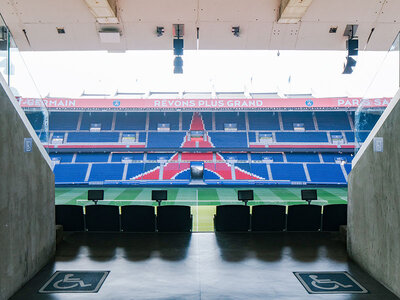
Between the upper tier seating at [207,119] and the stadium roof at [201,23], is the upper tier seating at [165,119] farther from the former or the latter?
the stadium roof at [201,23]

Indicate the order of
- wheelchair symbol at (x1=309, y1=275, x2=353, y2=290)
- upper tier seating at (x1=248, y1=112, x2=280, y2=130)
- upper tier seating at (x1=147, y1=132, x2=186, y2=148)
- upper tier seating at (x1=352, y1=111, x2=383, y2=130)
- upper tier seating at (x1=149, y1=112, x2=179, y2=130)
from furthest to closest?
upper tier seating at (x1=149, y1=112, x2=179, y2=130), upper tier seating at (x1=248, y1=112, x2=280, y2=130), upper tier seating at (x1=147, y1=132, x2=186, y2=148), upper tier seating at (x1=352, y1=111, x2=383, y2=130), wheelchair symbol at (x1=309, y1=275, x2=353, y2=290)

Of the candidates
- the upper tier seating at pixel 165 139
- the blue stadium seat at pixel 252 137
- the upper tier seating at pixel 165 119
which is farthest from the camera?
the upper tier seating at pixel 165 119

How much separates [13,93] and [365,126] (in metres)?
4.31

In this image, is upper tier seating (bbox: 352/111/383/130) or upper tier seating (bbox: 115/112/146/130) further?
upper tier seating (bbox: 115/112/146/130)

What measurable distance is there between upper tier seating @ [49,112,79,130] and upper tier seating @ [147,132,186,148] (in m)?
6.22

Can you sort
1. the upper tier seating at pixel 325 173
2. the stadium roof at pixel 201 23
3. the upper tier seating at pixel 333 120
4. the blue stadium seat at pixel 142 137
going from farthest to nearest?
the upper tier seating at pixel 333 120
the blue stadium seat at pixel 142 137
the upper tier seating at pixel 325 173
the stadium roof at pixel 201 23

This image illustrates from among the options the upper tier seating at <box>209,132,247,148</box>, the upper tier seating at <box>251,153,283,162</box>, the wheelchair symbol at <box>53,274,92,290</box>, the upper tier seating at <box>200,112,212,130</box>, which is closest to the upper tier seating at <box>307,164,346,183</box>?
the upper tier seating at <box>251,153,283,162</box>

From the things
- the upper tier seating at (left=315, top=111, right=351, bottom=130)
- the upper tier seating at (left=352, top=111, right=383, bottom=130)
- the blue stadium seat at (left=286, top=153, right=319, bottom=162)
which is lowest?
the blue stadium seat at (left=286, top=153, right=319, bottom=162)

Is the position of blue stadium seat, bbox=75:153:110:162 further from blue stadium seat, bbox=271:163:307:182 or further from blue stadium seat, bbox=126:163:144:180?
blue stadium seat, bbox=271:163:307:182

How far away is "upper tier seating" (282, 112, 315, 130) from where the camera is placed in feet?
81.4

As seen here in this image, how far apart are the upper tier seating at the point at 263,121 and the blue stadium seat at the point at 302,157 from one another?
8.58 ft

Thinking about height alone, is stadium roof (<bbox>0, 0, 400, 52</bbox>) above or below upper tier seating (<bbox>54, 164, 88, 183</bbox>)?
above

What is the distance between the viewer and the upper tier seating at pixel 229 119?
25.1 metres

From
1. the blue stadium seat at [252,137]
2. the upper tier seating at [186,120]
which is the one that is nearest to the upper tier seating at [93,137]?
the upper tier seating at [186,120]
